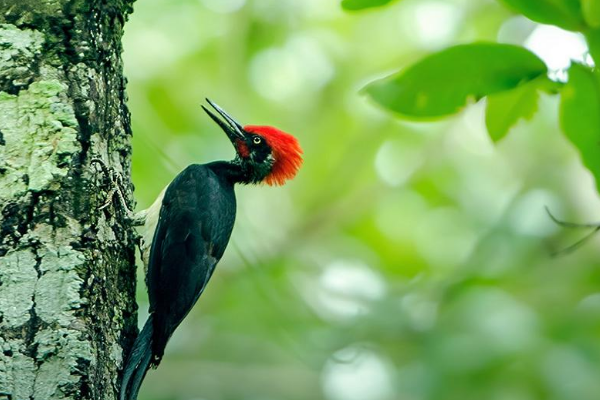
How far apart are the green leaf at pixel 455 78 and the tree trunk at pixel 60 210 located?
3.63 feet

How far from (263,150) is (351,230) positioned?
4275 millimetres

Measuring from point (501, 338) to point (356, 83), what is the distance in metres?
2.89

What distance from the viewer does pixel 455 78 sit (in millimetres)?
2207

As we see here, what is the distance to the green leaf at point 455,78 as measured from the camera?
2168 millimetres

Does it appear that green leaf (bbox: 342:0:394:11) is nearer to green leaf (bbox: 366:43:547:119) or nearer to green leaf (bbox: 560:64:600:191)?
green leaf (bbox: 366:43:547:119)

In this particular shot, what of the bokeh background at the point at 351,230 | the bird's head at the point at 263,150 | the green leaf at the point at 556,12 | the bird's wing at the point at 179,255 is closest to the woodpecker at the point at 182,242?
the bird's wing at the point at 179,255

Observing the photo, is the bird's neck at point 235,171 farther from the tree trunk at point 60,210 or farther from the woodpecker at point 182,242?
the tree trunk at point 60,210

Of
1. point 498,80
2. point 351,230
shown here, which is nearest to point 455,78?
point 498,80

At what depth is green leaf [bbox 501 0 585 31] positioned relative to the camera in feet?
6.79

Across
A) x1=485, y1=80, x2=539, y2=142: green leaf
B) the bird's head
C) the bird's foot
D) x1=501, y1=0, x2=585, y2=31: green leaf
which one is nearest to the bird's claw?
the bird's foot

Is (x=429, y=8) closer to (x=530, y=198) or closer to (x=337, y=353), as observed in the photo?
(x=530, y=198)

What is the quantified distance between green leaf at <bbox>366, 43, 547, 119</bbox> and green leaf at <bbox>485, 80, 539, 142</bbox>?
0.78 feet

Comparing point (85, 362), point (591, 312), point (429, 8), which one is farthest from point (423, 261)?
point (85, 362)

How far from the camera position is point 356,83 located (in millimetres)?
8281
